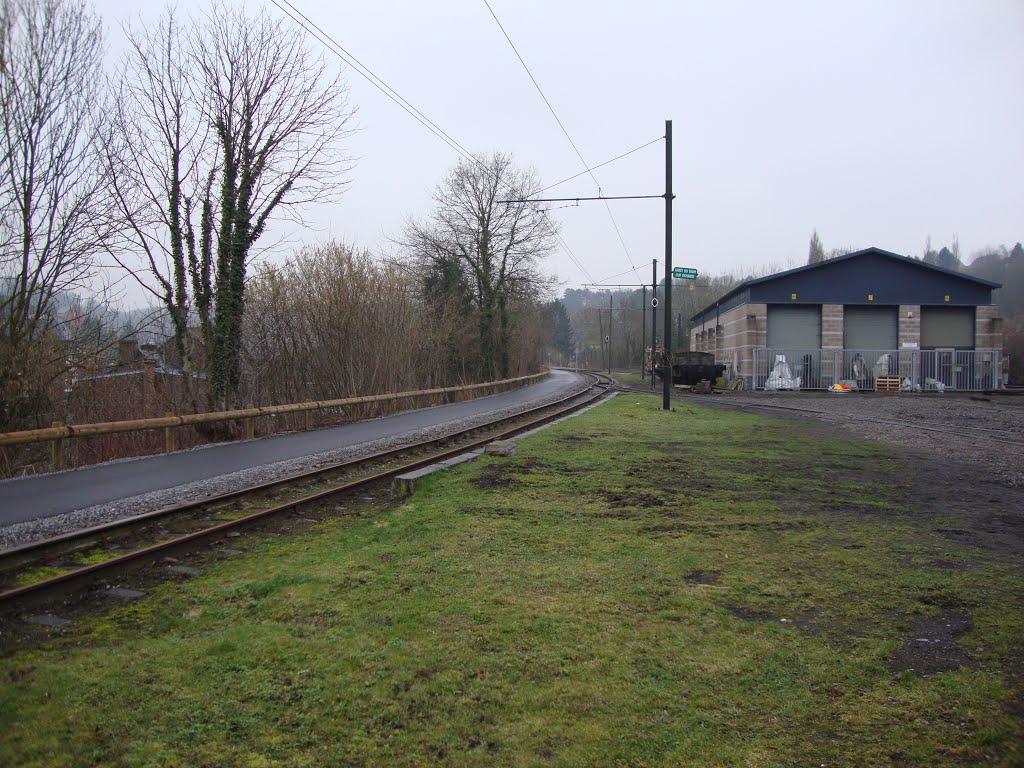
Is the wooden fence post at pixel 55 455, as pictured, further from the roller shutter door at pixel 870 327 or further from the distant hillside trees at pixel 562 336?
the distant hillside trees at pixel 562 336

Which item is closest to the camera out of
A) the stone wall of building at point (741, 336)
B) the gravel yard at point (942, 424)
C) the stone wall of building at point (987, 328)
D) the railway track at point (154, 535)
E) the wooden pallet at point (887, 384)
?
the railway track at point (154, 535)

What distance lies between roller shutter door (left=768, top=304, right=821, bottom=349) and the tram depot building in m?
0.06

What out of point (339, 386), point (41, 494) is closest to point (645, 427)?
point (339, 386)

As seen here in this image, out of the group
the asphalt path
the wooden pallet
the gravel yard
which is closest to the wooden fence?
the asphalt path

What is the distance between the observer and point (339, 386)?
79.0ft

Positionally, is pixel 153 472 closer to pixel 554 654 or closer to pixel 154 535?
pixel 154 535

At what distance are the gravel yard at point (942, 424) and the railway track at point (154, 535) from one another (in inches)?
398

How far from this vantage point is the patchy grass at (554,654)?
3.17 metres

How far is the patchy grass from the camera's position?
3174 mm

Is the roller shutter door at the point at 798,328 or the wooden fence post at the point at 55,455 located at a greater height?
the roller shutter door at the point at 798,328

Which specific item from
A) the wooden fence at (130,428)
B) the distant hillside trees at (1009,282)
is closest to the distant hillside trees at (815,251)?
the distant hillside trees at (1009,282)

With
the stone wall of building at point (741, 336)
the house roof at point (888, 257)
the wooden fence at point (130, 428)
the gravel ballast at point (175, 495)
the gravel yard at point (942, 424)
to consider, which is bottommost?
the gravel yard at point (942, 424)

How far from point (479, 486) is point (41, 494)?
595 centimetres

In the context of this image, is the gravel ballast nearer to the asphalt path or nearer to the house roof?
the asphalt path
